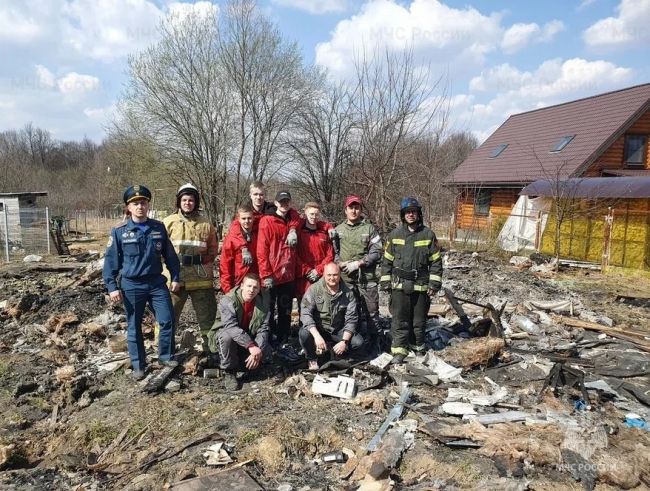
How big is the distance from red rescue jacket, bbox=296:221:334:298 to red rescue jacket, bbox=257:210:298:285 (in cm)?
18

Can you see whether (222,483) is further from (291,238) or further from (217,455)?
(291,238)

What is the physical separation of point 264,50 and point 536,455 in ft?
58.5

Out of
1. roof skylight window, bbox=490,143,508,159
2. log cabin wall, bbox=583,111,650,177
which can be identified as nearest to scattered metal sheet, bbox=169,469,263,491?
log cabin wall, bbox=583,111,650,177

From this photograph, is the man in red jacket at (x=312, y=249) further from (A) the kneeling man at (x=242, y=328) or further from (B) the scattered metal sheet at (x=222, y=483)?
(B) the scattered metal sheet at (x=222, y=483)

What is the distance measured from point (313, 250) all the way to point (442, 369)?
199cm

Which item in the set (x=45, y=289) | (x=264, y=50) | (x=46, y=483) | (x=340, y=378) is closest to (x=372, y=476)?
(x=340, y=378)

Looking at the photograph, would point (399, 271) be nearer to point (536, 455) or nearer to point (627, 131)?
point (536, 455)

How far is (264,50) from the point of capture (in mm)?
17859

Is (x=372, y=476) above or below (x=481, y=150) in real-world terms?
below

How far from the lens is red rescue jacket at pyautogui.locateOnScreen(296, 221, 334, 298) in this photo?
5324mm

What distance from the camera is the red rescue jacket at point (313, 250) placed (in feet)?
17.5

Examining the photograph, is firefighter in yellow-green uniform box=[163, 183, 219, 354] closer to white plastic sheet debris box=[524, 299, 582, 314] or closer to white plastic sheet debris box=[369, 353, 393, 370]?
white plastic sheet debris box=[369, 353, 393, 370]

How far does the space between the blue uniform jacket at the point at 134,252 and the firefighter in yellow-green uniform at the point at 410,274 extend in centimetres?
263

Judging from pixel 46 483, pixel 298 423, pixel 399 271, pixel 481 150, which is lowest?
pixel 46 483
